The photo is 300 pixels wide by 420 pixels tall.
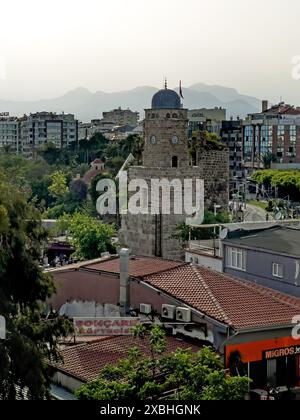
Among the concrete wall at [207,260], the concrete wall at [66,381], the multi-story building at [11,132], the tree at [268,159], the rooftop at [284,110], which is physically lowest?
the concrete wall at [66,381]

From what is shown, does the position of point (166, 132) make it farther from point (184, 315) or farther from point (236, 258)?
point (184, 315)

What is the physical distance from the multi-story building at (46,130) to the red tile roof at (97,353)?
9707 cm

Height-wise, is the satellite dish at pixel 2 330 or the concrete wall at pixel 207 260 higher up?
the satellite dish at pixel 2 330

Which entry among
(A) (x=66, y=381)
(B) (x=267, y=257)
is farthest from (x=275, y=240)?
(A) (x=66, y=381)

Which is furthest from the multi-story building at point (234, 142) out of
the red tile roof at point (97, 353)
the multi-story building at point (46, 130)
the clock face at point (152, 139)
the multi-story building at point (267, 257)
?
the red tile roof at point (97, 353)

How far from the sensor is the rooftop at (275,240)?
20675mm

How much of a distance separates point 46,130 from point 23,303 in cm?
10243

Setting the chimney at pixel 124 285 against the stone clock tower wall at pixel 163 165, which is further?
the stone clock tower wall at pixel 163 165

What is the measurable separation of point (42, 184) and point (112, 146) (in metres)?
8.40

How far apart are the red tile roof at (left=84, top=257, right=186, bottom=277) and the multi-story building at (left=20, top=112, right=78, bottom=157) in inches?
3610

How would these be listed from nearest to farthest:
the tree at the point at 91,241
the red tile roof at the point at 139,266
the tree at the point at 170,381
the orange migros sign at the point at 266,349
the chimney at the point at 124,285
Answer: the tree at the point at 170,381
the orange migros sign at the point at 266,349
the chimney at the point at 124,285
the red tile roof at the point at 139,266
the tree at the point at 91,241

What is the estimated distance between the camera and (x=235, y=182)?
287 feet

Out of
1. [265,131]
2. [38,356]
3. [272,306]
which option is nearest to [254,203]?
[265,131]

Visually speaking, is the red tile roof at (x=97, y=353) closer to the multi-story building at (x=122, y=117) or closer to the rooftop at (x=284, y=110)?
the rooftop at (x=284, y=110)
